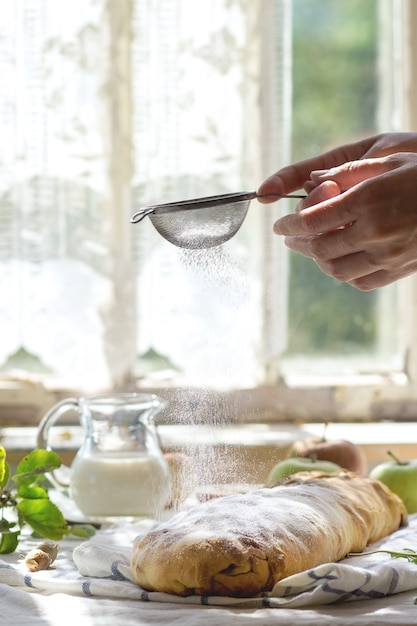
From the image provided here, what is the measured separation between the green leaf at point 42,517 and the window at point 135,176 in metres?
1.22

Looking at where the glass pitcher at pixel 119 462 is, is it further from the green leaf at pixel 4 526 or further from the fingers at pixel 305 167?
the fingers at pixel 305 167

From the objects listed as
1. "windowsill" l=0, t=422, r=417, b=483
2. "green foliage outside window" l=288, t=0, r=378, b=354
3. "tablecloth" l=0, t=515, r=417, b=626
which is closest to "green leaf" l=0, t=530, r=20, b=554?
"tablecloth" l=0, t=515, r=417, b=626

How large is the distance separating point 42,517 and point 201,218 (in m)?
0.42

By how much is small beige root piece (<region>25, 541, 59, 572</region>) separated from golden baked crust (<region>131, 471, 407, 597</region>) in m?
0.12

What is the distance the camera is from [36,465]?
3.70 ft

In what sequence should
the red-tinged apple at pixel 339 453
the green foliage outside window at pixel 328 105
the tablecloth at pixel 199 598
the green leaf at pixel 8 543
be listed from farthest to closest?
the green foliage outside window at pixel 328 105, the red-tinged apple at pixel 339 453, the green leaf at pixel 8 543, the tablecloth at pixel 199 598

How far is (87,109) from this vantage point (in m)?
2.33

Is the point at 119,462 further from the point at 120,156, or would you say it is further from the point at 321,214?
the point at 120,156

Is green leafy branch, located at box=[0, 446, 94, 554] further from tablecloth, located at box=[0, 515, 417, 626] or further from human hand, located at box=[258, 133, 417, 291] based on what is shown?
human hand, located at box=[258, 133, 417, 291]

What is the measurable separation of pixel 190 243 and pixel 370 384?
4.49 feet

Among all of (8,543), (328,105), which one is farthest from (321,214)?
(328,105)

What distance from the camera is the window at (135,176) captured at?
2.31 meters

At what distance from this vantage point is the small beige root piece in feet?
3.20

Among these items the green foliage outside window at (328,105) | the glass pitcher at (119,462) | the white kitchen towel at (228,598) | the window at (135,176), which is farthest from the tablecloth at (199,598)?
the green foliage outside window at (328,105)
